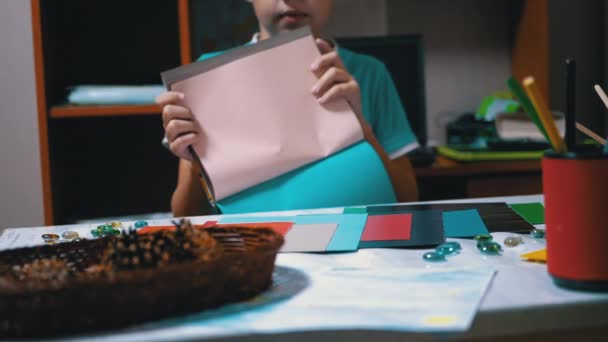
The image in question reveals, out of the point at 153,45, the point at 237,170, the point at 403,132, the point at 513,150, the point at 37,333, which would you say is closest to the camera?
the point at 37,333

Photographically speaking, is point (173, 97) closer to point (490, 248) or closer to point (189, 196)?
point (189, 196)

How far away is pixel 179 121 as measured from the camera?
999mm

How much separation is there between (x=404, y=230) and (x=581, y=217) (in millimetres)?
288

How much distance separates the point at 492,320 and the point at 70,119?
1585 millimetres

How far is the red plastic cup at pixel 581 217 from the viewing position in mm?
470

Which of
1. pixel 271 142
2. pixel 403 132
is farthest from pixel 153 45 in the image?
pixel 271 142

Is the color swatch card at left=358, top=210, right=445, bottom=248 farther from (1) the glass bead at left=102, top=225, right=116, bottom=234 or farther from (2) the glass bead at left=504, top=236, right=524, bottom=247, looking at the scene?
(1) the glass bead at left=102, top=225, right=116, bottom=234

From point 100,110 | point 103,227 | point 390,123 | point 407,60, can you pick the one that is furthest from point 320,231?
point 407,60

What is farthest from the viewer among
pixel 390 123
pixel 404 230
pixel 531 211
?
pixel 390 123

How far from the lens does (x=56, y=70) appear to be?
1769mm

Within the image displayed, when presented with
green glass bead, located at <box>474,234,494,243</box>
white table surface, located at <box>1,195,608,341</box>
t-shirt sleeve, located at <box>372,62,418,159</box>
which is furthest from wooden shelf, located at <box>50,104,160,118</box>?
white table surface, located at <box>1,195,608,341</box>

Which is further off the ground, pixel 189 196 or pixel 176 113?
pixel 176 113

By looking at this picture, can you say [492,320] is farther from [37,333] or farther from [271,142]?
[271,142]

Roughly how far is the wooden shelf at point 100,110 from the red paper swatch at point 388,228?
1.01 m
